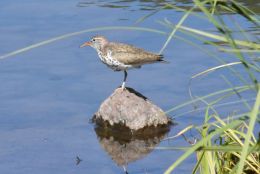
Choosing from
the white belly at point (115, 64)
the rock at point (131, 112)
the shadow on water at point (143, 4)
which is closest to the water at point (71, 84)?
the shadow on water at point (143, 4)

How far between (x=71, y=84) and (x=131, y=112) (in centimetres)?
150

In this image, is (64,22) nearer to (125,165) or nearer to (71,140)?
(71,140)

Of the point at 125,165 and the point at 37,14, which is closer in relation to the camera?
the point at 125,165

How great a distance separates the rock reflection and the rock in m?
0.07

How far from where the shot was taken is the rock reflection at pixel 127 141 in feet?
28.1

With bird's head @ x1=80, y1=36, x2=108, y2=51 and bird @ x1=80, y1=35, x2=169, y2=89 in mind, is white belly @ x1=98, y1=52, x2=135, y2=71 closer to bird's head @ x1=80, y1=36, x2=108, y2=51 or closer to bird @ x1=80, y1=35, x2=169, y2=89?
bird @ x1=80, y1=35, x2=169, y2=89

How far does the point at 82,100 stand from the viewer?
10.2 metres

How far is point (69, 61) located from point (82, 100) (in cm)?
157

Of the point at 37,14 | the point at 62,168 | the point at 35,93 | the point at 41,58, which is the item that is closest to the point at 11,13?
the point at 37,14

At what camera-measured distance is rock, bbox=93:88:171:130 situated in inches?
368

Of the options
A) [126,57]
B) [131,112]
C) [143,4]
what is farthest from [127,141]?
[143,4]

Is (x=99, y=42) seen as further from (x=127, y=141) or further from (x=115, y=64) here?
(x=127, y=141)

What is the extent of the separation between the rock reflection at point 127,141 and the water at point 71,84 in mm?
62

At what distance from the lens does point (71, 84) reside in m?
10.7
